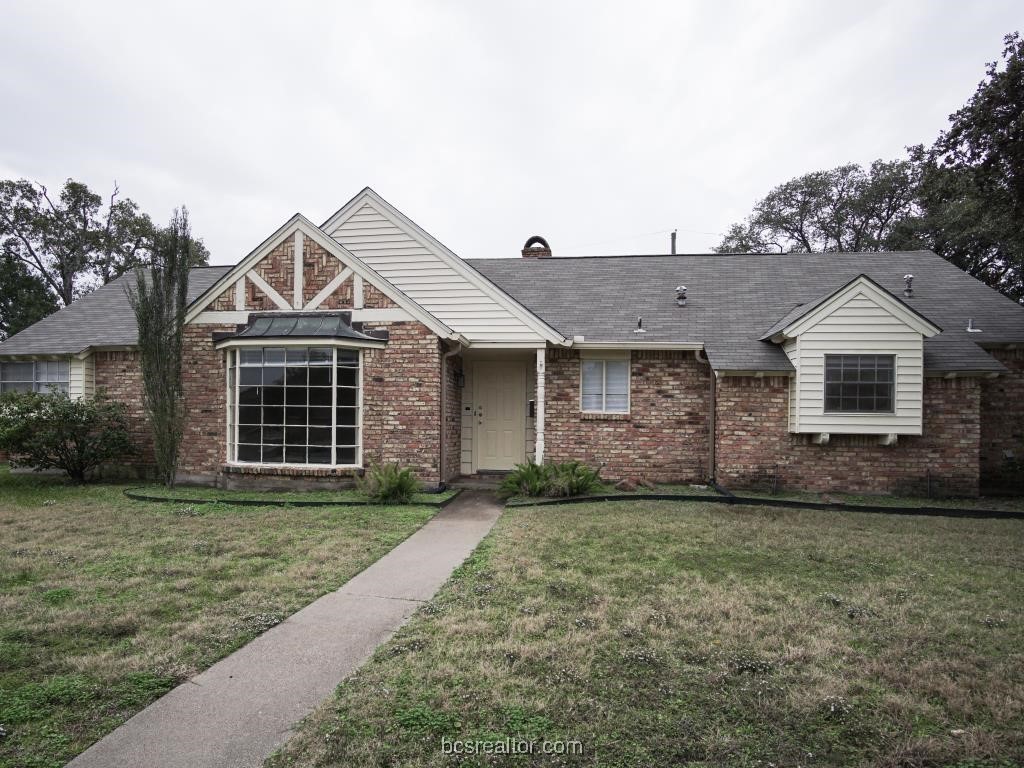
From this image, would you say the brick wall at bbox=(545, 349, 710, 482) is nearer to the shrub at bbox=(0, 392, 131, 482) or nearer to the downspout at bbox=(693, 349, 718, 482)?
the downspout at bbox=(693, 349, 718, 482)

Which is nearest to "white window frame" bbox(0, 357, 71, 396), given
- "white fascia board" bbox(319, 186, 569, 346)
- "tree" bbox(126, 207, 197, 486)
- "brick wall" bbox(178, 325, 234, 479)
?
"tree" bbox(126, 207, 197, 486)

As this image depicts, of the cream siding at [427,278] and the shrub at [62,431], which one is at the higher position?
the cream siding at [427,278]

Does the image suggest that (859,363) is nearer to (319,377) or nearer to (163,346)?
(319,377)

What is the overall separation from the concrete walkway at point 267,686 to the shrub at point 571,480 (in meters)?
4.22

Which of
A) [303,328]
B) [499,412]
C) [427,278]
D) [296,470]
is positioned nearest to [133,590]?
[296,470]

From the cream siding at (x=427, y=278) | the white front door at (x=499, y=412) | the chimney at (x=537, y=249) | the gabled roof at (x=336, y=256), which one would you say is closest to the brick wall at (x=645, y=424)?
the white front door at (x=499, y=412)

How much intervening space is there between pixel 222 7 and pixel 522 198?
25974 millimetres

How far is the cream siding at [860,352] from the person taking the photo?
32.0 feet

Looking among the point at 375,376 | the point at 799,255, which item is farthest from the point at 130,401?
the point at 799,255

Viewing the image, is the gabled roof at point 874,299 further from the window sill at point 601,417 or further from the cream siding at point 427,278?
the cream siding at point 427,278

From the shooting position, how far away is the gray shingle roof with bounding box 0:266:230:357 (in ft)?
39.9

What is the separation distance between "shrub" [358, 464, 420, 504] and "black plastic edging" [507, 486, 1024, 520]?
1732 millimetres

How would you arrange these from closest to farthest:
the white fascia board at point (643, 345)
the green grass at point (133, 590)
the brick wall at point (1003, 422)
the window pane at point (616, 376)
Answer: the green grass at point (133, 590) < the brick wall at point (1003, 422) < the white fascia board at point (643, 345) < the window pane at point (616, 376)

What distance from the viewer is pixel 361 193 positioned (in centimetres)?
1143
